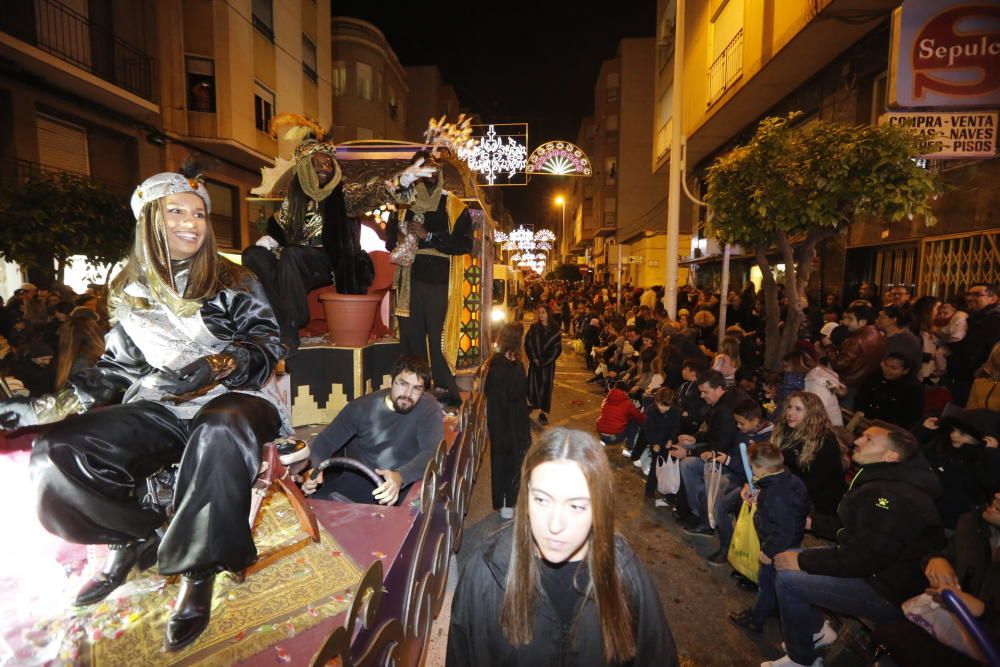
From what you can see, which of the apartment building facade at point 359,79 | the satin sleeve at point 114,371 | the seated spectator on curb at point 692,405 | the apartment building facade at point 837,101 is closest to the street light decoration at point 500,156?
the apartment building facade at point 837,101

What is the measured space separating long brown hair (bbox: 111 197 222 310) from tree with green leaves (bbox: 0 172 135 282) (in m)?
8.77

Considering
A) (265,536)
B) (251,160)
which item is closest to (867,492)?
(265,536)

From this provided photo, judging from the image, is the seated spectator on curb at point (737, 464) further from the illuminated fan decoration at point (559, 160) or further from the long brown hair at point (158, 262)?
the illuminated fan decoration at point (559, 160)

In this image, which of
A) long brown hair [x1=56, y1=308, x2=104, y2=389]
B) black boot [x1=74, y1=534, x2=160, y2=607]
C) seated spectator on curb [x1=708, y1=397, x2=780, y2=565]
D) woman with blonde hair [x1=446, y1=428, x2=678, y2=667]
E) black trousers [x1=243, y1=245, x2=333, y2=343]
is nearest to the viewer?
woman with blonde hair [x1=446, y1=428, x2=678, y2=667]

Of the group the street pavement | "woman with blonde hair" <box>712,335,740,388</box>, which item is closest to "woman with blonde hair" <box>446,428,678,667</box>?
the street pavement

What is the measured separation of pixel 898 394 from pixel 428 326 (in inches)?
187

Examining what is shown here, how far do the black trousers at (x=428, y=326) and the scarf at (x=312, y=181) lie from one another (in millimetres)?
1372

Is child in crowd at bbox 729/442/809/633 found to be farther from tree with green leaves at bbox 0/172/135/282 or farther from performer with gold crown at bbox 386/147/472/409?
tree with green leaves at bbox 0/172/135/282

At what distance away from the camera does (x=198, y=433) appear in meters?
1.92

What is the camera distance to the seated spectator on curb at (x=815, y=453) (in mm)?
4027

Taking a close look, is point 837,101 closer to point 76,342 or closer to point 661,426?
point 661,426

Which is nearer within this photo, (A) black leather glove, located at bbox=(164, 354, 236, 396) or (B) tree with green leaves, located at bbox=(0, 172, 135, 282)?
(A) black leather glove, located at bbox=(164, 354, 236, 396)

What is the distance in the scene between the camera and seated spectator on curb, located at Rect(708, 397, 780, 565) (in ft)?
15.0

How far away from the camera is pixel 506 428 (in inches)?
210
